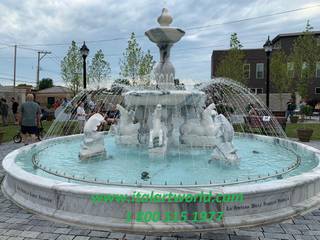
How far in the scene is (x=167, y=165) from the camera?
23.1ft

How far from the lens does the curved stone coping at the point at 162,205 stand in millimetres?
4406

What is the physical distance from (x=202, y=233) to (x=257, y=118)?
Answer: 499 inches

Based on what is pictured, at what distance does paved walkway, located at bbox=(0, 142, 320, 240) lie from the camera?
4.22 metres

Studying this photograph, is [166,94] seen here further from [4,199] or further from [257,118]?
[257,118]

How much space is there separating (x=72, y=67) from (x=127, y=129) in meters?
27.4

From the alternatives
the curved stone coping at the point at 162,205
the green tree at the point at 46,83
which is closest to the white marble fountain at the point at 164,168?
the curved stone coping at the point at 162,205

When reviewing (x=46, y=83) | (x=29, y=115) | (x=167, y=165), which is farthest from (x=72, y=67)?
(x=46, y=83)

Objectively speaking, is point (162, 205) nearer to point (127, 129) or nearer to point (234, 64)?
point (127, 129)

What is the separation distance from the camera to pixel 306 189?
5242mm

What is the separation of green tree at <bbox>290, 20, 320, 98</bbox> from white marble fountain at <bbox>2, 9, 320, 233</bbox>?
23972 millimetres

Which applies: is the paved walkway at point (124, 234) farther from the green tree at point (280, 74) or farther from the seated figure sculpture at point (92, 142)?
the green tree at point (280, 74)

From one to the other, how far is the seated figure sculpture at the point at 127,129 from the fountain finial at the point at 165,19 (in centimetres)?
282

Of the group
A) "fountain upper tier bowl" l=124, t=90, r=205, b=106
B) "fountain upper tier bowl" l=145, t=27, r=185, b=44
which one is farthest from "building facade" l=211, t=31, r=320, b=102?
"fountain upper tier bowl" l=124, t=90, r=205, b=106

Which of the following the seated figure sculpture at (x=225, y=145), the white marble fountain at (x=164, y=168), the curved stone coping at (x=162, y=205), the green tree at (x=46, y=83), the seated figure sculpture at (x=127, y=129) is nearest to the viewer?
the curved stone coping at (x=162, y=205)
